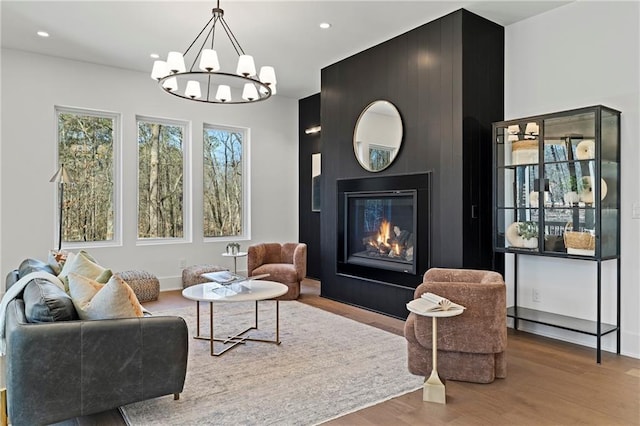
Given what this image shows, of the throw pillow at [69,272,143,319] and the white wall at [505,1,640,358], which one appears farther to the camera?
the white wall at [505,1,640,358]

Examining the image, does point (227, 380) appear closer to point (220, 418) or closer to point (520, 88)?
point (220, 418)

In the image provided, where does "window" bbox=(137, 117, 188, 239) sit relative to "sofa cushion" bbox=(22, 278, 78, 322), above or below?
above

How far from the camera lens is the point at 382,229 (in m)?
5.00

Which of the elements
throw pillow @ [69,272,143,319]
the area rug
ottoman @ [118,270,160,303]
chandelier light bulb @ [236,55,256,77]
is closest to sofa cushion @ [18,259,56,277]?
throw pillow @ [69,272,143,319]

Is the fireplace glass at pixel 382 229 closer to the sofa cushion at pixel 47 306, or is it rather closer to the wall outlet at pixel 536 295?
the wall outlet at pixel 536 295

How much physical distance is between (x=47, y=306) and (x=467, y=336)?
2514 mm

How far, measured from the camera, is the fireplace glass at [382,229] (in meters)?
4.63

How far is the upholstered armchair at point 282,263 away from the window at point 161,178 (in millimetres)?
1441

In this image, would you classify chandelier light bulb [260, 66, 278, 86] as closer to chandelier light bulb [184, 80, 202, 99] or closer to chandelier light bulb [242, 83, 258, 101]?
chandelier light bulb [242, 83, 258, 101]

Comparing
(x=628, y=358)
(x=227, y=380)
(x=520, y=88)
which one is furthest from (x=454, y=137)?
(x=227, y=380)

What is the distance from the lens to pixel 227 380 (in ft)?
9.70

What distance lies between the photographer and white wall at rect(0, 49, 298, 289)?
515 centimetres

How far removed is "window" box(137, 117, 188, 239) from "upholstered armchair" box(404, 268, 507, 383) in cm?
443

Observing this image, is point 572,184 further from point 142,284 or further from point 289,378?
point 142,284
